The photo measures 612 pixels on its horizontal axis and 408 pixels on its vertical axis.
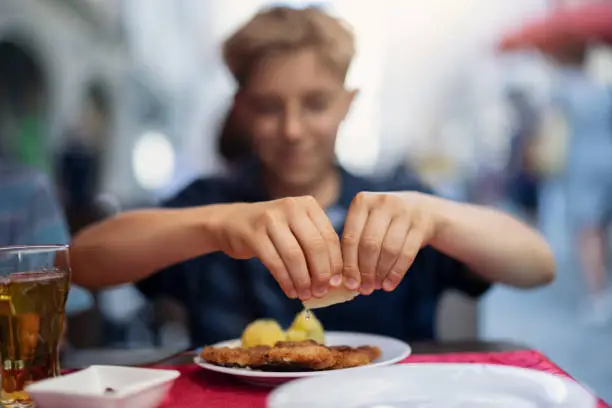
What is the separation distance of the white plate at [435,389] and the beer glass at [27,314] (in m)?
0.34

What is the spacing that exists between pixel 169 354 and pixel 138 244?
0.90ft

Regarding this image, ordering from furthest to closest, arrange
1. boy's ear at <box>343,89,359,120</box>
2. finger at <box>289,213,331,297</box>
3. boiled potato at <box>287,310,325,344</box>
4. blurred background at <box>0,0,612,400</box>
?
blurred background at <box>0,0,612,400</box>, boy's ear at <box>343,89,359,120</box>, boiled potato at <box>287,310,325,344</box>, finger at <box>289,213,331,297</box>

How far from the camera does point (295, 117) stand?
5.70 feet

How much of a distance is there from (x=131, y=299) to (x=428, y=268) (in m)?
1.02

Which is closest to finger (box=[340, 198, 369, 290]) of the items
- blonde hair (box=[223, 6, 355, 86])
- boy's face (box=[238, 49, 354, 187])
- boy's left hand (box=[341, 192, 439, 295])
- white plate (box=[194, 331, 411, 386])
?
boy's left hand (box=[341, 192, 439, 295])

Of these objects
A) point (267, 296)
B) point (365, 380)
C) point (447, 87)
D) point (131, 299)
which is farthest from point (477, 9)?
point (365, 380)

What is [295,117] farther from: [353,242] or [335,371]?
[335,371]

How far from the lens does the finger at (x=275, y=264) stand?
0.81 metres

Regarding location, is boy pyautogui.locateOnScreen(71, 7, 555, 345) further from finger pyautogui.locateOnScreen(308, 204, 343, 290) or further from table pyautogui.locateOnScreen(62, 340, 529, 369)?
table pyautogui.locateOnScreen(62, 340, 529, 369)

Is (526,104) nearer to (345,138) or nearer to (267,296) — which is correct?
(345,138)

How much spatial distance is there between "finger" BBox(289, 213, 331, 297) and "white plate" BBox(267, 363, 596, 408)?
0.17m

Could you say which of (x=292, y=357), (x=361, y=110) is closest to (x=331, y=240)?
(x=292, y=357)

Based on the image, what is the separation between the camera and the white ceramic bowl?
0.56m

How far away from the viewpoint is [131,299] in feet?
6.67
